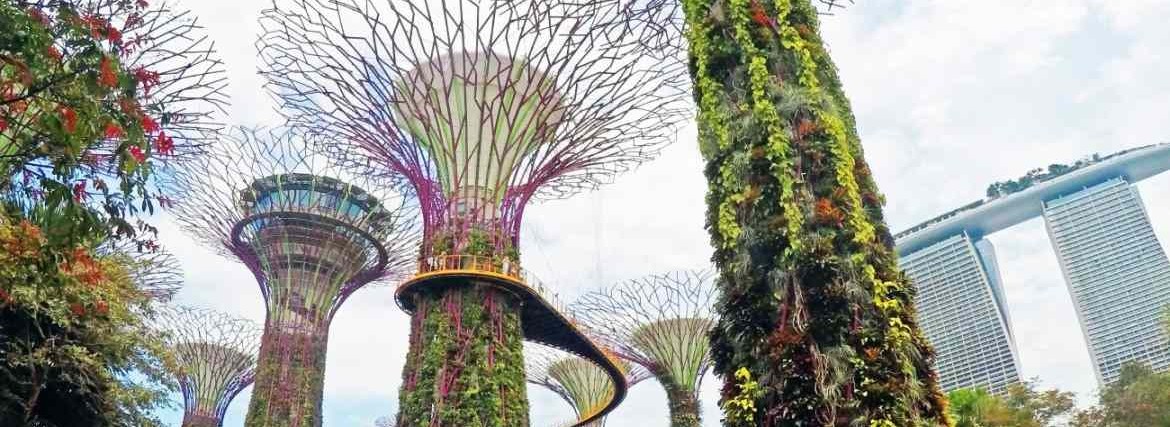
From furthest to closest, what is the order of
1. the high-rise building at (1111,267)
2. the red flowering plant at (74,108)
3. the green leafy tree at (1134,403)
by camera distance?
the high-rise building at (1111,267) → the green leafy tree at (1134,403) → the red flowering plant at (74,108)

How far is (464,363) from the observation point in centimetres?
1694

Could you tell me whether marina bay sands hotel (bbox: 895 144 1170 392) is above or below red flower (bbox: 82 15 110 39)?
above

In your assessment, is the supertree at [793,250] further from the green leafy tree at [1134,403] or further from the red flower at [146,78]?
the green leafy tree at [1134,403]

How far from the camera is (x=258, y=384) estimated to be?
27.9m

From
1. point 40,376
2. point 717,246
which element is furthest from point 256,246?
point 717,246

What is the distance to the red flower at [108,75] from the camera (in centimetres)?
464

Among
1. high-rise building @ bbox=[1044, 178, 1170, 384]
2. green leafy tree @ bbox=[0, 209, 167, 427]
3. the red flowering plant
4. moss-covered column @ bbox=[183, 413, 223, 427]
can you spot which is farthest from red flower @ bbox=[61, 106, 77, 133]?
high-rise building @ bbox=[1044, 178, 1170, 384]

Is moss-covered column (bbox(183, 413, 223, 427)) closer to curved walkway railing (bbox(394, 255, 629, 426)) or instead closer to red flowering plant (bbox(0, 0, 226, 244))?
curved walkway railing (bbox(394, 255, 629, 426))

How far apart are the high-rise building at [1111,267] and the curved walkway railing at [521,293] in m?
64.0

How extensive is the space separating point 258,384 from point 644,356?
14.2m

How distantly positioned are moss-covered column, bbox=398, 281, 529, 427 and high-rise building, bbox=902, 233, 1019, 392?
195 ft

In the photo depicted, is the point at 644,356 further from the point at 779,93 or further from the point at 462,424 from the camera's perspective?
the point at 779,93

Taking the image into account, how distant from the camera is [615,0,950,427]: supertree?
22.8 feet

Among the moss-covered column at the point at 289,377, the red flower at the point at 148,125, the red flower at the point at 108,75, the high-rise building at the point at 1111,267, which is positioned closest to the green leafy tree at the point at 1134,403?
the red flower at the point at 148,125
